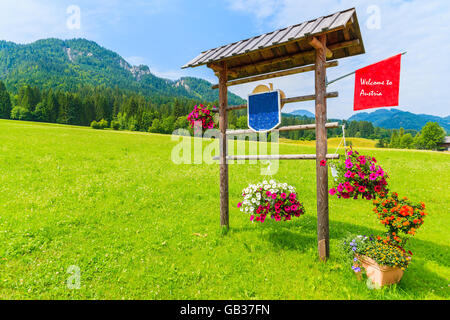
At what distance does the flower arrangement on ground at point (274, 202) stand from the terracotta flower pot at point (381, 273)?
7.17ft

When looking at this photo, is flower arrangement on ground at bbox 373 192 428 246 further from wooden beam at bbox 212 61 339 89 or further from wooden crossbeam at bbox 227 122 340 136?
wooden beam at bbox 212 61 339 89

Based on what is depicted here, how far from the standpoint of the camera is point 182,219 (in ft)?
32.9

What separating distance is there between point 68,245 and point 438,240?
1351 centimetres

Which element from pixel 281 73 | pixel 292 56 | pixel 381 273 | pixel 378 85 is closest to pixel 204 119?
pixel 281 73

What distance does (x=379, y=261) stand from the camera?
17.4 feet

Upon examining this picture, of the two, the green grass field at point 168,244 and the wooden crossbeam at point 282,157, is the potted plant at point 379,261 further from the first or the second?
the wooden crossbeam at point 282,157

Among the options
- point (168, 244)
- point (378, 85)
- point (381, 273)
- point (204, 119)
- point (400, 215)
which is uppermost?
point (378, 85)

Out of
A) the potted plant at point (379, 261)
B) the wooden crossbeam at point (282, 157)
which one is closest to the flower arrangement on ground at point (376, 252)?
the potted plant at point (379, 261)

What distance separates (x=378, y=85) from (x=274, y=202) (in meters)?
4.33

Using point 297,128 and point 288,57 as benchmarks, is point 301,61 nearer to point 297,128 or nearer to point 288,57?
point 288,57

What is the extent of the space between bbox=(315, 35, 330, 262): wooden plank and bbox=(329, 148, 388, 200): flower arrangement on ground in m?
0.51

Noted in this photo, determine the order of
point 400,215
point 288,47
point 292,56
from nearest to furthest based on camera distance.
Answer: point 400,215, point 288,47, point 292,56

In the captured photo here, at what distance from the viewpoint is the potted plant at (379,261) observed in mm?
5270

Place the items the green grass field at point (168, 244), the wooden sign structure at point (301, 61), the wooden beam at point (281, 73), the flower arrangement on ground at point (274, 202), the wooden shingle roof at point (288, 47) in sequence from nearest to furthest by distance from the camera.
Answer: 1. the green grass field at point (168, 244)
2. the wooden shingle roof at point (288, 47)
3. the wooden sign structure at point (301, 61)
4. the wooden beam at point (281, 73)
5. the flower arrangement on ground at point (274, 202)
